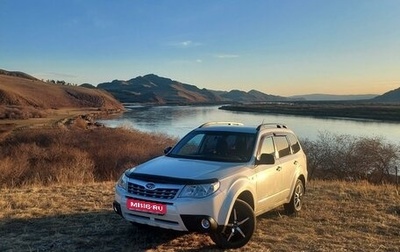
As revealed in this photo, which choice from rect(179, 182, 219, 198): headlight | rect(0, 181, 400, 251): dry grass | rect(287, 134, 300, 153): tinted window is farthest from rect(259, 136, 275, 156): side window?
rect(179, 182, 219, 198): headlight

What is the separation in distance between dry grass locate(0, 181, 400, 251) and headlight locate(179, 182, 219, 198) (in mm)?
977

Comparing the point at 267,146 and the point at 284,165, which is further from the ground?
the point at 267,146

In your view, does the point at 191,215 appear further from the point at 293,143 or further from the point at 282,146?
the point at 293,143

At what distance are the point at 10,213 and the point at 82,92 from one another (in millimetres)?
173222

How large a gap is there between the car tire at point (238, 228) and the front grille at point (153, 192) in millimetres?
884

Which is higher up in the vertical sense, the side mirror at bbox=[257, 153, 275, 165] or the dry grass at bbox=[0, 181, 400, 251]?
the side mirror at bbox=[257, 153, 275, 165]

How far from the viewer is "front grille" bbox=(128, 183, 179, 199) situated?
5703 mm

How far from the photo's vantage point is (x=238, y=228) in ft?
20.3

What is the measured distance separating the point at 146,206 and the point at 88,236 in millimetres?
1543

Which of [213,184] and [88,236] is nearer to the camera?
[213,184]

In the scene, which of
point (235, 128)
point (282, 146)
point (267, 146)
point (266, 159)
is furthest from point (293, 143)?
point (266, 159)

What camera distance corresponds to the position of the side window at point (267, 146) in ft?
23.7

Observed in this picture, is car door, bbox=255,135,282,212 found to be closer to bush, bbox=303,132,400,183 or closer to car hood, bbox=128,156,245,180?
car hood, bbox=128,156,245,180

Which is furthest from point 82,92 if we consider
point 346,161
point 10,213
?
point 10,213
